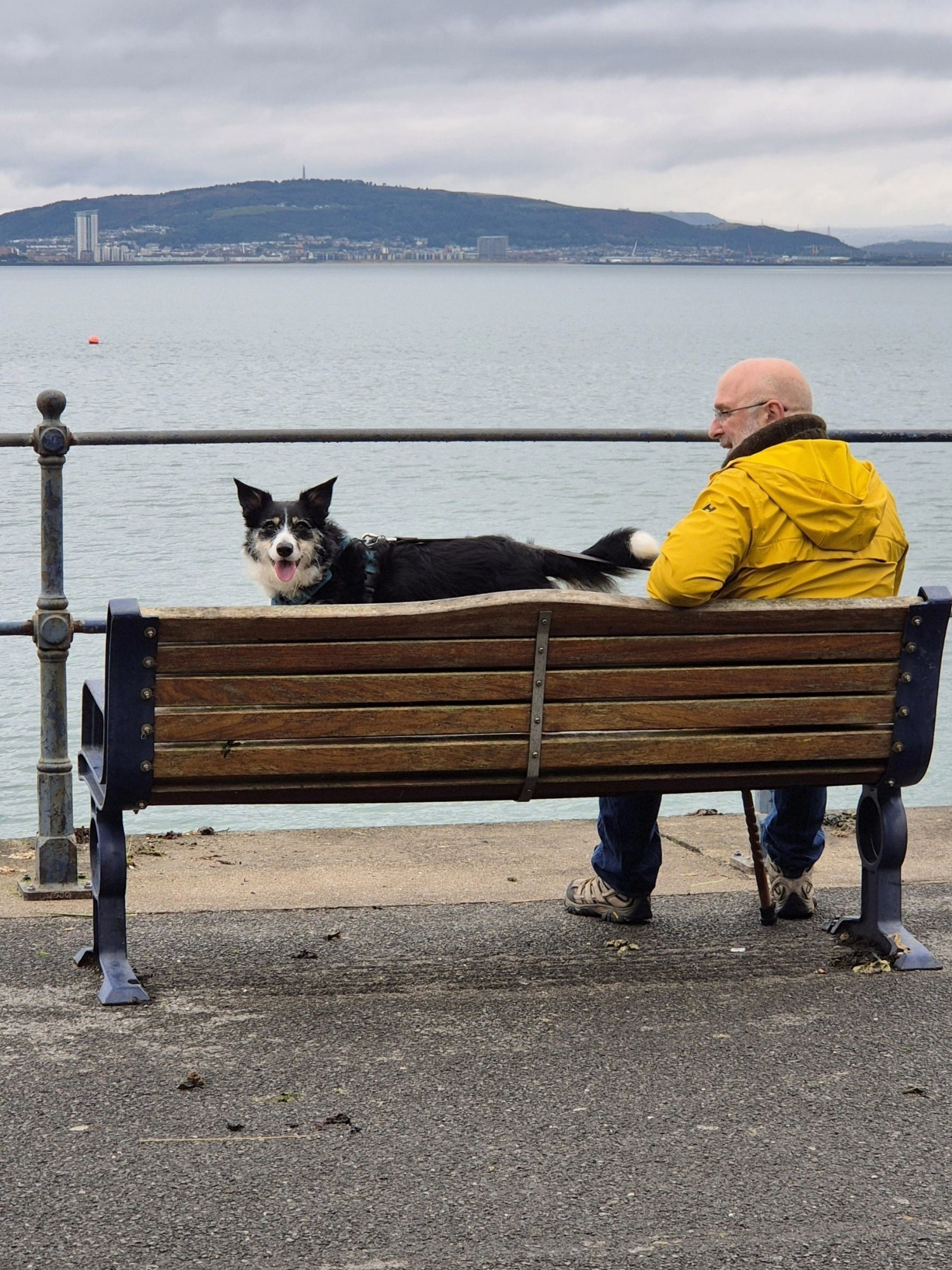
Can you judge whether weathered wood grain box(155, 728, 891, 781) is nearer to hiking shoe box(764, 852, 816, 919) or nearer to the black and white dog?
hiking shoe box(764, 852, 816, 919)

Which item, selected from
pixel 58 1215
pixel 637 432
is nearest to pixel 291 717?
pixel 58 1215

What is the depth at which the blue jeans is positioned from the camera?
4477 millimetres

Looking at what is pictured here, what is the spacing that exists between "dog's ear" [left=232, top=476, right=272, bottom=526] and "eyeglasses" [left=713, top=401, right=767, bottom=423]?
90.3 inches

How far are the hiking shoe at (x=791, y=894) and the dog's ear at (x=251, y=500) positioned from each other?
2.45 metres

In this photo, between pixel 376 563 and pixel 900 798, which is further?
pixel 376 563

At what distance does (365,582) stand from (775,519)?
222cm

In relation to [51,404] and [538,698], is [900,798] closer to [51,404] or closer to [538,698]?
[538,698]

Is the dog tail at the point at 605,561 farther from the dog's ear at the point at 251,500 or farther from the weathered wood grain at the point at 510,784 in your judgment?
the weathered wood grain at the point at 510,784

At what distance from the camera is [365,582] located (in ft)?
19.4

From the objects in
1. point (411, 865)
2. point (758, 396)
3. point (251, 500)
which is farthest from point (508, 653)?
point (251, 500)

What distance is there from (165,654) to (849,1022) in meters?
1.77

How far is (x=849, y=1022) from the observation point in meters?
3.80

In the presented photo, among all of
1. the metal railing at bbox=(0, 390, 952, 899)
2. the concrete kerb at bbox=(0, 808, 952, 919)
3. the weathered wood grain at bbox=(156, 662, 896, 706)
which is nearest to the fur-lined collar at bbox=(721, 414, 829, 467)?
the weathered wood grain at bbox=(156, 662, 896, 706)

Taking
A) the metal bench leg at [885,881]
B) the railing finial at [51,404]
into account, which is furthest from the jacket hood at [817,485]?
the railing finial at [51,404]
